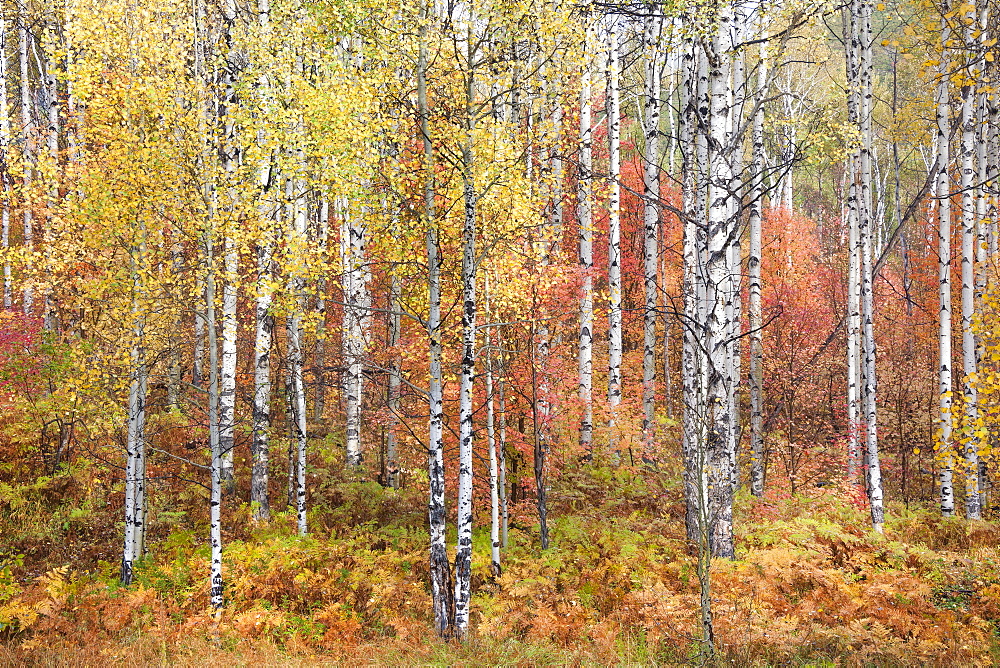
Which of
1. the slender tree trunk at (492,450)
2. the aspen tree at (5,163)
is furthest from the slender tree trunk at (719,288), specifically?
the aspen tree at (5,163)

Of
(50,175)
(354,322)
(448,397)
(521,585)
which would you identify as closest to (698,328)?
(521,585)

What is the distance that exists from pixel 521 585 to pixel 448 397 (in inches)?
123

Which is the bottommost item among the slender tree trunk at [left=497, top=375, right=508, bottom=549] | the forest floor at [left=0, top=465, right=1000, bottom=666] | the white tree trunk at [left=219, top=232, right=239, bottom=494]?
the forest floor at [left=0, top=465, right=1000, bottom=666]

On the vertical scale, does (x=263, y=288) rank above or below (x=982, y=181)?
below

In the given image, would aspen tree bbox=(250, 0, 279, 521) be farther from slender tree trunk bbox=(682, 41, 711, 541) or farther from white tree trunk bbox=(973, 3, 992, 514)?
white tree trunk bbox=(973, 3, 992, 514)

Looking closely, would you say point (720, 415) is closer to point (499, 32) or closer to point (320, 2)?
point (499, 32)

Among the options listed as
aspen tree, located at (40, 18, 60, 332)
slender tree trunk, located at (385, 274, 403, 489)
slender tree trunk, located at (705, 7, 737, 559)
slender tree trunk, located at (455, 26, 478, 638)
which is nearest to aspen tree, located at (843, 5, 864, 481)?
slender tree trunk, located at (705, 7, 737, 559)

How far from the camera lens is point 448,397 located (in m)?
10.8

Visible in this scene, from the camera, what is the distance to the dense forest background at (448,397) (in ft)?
25.8

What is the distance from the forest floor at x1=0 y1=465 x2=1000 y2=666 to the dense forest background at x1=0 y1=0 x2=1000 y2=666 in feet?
0.17

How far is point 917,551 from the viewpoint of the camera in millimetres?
9047

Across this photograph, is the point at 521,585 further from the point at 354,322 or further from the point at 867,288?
the point at 867,288

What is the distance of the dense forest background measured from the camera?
786cm

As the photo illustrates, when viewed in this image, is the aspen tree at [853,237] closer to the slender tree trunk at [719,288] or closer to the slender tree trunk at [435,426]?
the slender tree trunk at [719,288]
